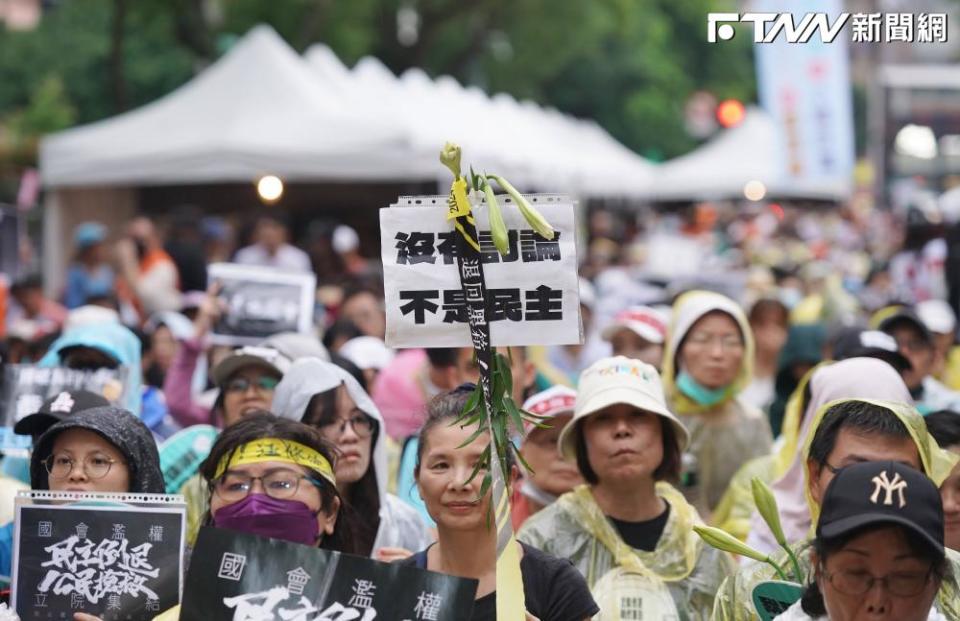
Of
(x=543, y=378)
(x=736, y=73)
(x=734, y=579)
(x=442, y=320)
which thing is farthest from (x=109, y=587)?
(x=736, y=73)

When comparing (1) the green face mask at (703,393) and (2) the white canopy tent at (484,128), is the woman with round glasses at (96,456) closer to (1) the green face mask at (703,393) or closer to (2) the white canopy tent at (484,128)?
(1) the green face mask at (703,393)

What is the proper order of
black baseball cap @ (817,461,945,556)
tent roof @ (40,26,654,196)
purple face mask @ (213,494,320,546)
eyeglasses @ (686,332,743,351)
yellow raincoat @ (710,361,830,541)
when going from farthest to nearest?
tent roof @ (40,26,654,196)
eyeglasses @ (686,332,743,351)
yellow raincoat @ (710,361,830,541)
purple face mask @ (213,494,320,546)
black baseball cap @ (817,461,945,556)

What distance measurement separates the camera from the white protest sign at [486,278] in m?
3.74

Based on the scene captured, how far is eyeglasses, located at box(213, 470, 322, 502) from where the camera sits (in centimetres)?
425

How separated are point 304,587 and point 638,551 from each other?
1.59 metres

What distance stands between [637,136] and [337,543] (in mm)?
47347

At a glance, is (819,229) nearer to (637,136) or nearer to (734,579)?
(637,136)

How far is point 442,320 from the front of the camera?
3.83 metres

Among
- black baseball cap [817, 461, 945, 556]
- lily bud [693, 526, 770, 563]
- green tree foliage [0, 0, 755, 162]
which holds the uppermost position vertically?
green tree foliage [0, 0, 755, 162]

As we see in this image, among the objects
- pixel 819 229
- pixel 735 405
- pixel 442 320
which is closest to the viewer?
pixel 442 320

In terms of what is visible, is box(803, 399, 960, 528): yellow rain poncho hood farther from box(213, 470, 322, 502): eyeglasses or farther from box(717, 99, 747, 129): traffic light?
box(717, 99, 747, 129): traffic light

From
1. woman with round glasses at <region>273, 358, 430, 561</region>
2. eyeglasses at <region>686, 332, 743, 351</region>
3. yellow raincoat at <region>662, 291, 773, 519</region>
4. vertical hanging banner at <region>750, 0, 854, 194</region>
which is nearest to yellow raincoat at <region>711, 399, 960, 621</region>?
woman with round glasses at <region>273, 358, 430, 561</region>

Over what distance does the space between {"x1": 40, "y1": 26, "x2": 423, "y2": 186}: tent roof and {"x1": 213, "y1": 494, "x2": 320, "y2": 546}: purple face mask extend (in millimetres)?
12337

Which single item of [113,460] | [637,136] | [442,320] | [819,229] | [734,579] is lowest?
[734,579]
